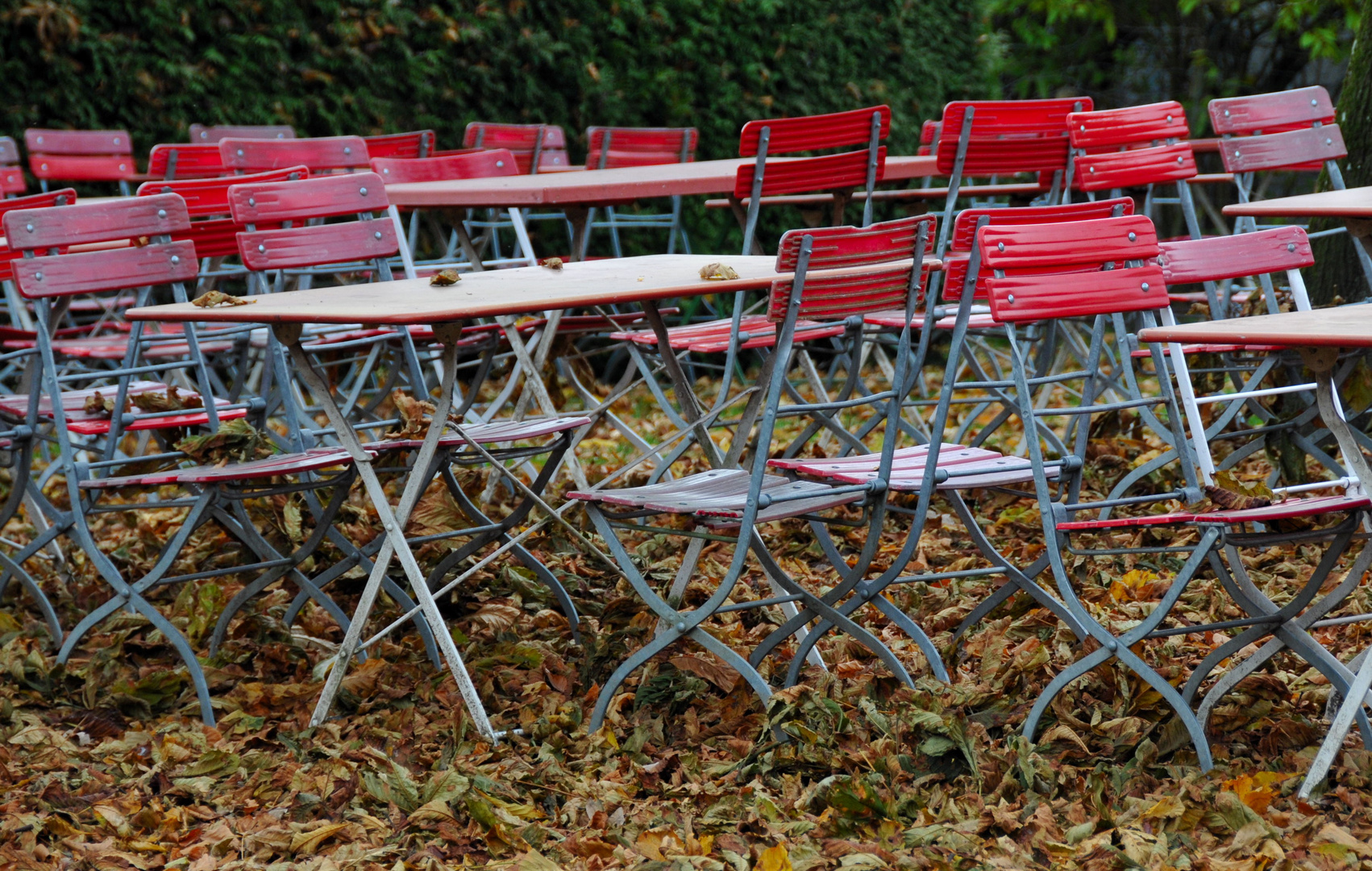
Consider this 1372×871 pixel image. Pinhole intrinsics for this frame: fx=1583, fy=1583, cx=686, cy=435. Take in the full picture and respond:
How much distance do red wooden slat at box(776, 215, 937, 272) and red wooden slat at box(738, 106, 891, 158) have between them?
195cm

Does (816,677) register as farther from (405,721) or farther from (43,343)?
(43,343)

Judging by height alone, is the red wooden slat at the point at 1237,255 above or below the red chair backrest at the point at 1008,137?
above

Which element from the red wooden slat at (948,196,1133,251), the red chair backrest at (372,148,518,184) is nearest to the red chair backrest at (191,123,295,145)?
the red chair backrest at (372,148,518,184)

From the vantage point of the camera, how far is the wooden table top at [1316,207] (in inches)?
165

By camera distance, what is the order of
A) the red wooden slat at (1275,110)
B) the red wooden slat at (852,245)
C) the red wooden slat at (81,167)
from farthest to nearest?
the red wooden slat at (81,167) → the red wooden slat at (1275,110) → the red wooden slat at (852,245)

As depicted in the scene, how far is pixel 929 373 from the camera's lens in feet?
27.2

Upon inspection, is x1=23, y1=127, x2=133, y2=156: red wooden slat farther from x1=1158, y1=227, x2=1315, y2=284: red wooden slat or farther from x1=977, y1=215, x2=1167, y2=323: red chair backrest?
x1=977, y1=215, x2=1167, y2=323: red chair backrest

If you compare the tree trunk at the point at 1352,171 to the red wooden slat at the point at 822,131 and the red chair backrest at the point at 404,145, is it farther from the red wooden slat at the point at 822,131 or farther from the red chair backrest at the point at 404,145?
the red chair backrest at the point at 404,145

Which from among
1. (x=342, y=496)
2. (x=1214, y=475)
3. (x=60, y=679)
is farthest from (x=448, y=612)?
(x=1214, y=475)

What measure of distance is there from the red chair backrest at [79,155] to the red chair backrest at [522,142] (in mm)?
1551

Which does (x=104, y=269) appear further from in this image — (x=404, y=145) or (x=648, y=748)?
→ (x=404, y=145)

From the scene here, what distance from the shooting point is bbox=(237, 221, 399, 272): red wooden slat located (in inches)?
171

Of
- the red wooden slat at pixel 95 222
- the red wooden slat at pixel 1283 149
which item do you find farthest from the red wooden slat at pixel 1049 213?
the red wooden slat at pixel 95 222

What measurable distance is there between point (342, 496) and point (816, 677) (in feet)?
4.05
